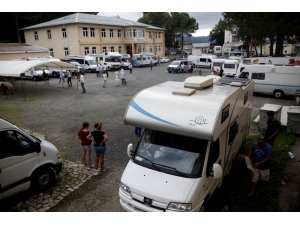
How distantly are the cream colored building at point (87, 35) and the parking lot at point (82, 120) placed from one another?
780 inches

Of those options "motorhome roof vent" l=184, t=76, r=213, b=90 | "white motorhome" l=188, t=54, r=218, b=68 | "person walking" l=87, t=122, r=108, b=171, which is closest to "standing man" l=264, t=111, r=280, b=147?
"motorhome roof vent" l=184, t=76, r=213, b=90

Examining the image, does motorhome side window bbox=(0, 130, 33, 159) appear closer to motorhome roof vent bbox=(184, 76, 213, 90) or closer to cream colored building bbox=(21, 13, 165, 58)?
motorhome roof vent bbox=(184, 76, 213, 90)

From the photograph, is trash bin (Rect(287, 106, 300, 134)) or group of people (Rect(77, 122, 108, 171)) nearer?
group of people (Rect(77, 122, 108, 171))

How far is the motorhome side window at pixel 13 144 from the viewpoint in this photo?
227 inches

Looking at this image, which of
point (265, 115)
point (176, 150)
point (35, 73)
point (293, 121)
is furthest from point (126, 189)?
point (35, 73)

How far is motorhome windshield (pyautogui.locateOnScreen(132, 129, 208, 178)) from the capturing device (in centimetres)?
489

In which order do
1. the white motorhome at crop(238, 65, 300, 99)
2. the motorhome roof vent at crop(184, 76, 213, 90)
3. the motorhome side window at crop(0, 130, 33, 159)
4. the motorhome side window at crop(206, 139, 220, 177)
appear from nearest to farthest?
the motorhome side window at crop(206, 139, 220, 177), the motorhome side window at crop(0, 130, 33, 159), the motorhome roof vent at crop(184, 76, 213, 90), the white motorhome at crop(238, 65, 300, 99)

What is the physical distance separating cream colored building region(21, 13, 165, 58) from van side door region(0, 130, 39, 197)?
3665 centimetres

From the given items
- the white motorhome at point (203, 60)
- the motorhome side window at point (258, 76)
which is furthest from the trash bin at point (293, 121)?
the white motorhome at point (203, 60)

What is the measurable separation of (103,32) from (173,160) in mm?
43060

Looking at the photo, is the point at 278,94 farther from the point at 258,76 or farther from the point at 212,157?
the point at 212,157

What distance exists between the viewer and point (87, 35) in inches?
1626

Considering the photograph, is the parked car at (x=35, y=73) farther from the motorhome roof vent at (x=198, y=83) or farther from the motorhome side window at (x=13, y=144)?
the motorhome roof vent at (x=198, y=83)

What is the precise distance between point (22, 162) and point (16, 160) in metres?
0.15
